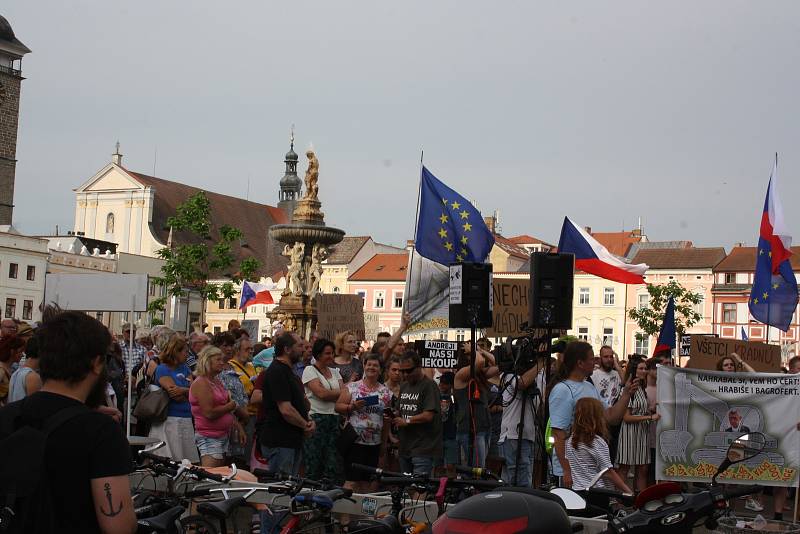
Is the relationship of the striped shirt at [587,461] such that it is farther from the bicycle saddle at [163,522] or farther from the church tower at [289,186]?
the church tower at [289,186]

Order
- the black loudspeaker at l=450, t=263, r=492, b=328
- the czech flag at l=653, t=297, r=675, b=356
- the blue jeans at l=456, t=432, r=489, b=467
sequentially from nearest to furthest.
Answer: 1. the black loudspeaker at l=450, t=263, r=492, b=328
2. the blue jeans at l=456, t=432, r=489, b=467
3. the czech flag at l=653, t=297, r=675, b=356

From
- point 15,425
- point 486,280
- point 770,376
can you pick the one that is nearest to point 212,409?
point 486,280

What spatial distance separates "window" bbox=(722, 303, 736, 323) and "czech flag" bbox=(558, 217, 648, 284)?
7731cm

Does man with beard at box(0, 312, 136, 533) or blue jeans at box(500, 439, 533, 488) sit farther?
blue jeans at box(500, 439, 533, 488)

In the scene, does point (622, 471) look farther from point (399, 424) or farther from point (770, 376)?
point (399, 424)

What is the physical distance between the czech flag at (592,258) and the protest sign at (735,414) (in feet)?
16.8

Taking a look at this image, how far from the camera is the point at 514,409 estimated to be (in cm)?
1148

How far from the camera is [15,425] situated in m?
4.06

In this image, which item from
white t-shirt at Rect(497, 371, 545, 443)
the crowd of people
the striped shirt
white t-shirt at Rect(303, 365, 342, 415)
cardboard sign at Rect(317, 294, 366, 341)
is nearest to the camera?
the striped shirt

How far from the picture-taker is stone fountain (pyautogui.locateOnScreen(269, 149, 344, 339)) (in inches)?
1293

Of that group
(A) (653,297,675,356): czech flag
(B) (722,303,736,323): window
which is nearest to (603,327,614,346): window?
(B) (722,303,736,323): window

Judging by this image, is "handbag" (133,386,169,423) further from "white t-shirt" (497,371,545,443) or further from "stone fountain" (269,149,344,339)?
"stone fountain" (269,149,344,339)

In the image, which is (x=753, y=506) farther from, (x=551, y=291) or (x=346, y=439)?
(x=346, y=439)

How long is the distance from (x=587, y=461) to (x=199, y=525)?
2910mm
